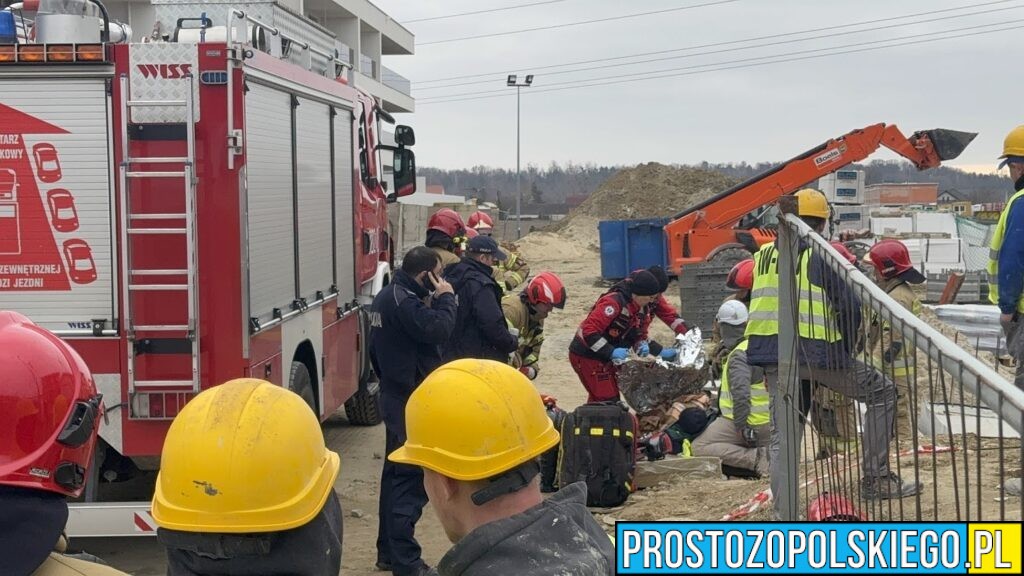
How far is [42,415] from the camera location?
7.04 feet

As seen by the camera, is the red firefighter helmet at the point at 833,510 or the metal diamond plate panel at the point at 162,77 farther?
the metal diamond plate panel at the point at 162,77

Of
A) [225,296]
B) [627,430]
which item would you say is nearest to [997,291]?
[627,430]

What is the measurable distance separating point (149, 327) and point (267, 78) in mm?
1662

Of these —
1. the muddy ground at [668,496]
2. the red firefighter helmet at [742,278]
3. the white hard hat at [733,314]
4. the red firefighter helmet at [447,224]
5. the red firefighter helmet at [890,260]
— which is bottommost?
the muddy ground at [668,496]

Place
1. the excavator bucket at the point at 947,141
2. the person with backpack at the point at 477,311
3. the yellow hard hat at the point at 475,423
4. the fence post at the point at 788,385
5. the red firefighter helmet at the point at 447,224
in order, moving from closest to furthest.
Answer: the yellow hard hat at the point at 475,423
the fence post at the point at 788,385
the person with backpack at the point at 477,311
the red firefighter helmet at the point at 447,224
the excavator bucket at the point at 947,141

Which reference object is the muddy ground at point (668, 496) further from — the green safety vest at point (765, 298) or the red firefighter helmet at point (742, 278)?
the red firefighter helmet at point (742, 278)

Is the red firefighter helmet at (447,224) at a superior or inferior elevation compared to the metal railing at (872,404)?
superior

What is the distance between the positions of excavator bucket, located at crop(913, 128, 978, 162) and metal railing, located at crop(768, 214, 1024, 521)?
12816mm

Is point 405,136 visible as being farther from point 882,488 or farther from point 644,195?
point 644,195

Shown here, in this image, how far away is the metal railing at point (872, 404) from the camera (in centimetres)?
271

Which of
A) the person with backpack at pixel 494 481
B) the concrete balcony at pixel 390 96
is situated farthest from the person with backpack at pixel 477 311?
the concrete balcony at pixel 390 96

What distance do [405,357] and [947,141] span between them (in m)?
13.9

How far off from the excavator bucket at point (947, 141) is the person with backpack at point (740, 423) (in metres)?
10.9

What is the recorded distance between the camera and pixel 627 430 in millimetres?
7840
